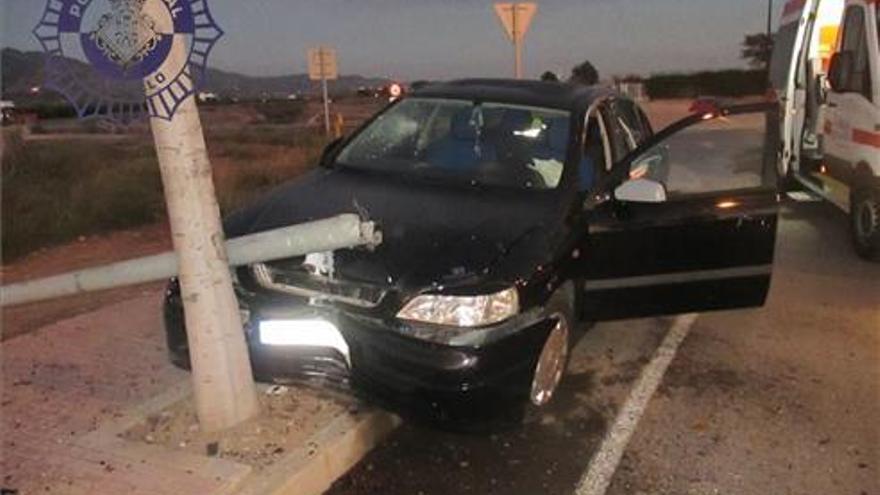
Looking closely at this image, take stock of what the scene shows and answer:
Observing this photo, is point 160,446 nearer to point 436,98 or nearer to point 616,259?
point 616,259

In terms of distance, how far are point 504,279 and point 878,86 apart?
207 inches

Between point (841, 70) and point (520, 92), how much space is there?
13.6 feet

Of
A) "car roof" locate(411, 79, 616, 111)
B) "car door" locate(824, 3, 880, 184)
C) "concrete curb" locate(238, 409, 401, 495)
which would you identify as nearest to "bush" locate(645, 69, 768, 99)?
"car door" locate(824, 3, 880, 184)

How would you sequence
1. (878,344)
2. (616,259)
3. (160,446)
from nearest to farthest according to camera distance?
(160,446) → (616,259) → (878,344)

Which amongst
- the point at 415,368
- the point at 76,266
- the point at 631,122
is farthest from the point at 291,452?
the point at 76,266

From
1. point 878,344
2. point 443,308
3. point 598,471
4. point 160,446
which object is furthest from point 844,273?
point 160,446

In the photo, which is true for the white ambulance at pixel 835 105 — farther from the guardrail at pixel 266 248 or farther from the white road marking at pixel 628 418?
the guardrail at pixel 266 248

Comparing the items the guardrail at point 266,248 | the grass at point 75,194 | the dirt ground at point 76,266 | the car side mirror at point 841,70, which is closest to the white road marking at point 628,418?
A: the guardrail at point 266,248

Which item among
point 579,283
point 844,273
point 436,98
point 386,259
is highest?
point 436,98

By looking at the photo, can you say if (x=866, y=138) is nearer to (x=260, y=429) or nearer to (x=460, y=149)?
(x=460, y=149)

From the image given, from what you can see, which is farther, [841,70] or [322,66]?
[322,66]

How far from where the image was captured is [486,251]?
164 inches

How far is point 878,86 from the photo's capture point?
25.2 ft

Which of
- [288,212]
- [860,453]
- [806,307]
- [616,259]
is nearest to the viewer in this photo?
[860,453]
